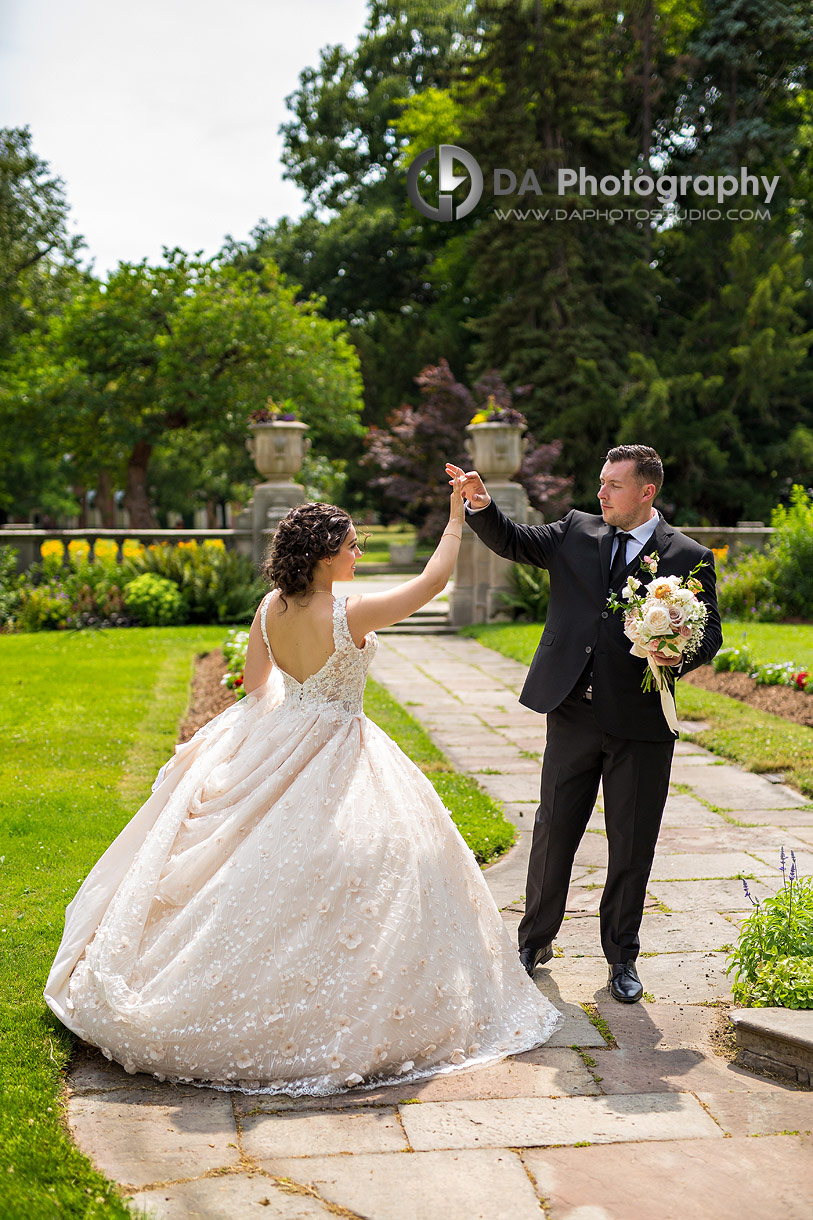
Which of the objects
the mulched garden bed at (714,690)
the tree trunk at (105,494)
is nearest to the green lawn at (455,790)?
the mulched garden bed at (714,690)

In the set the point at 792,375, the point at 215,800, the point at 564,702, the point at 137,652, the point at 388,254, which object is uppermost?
the point at 388,254

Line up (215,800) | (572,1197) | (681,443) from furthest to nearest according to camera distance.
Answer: (681,443)
(215,800)
(572,1197)

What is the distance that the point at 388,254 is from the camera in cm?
3409

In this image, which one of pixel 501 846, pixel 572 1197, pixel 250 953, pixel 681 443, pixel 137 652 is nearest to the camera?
pixel 572 1197

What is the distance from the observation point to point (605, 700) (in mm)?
3758

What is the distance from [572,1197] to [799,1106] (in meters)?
0.85

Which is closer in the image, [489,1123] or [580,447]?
[489,1123]

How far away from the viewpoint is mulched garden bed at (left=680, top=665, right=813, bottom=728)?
28.6ft

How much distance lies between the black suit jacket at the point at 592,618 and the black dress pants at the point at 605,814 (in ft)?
0.31

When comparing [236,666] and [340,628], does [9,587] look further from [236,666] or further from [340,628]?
[340,628]

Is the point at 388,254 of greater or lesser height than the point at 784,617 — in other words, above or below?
above

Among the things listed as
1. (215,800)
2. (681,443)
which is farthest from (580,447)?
(215,800)

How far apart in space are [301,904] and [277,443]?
42.4ft

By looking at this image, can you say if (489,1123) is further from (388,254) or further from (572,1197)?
(388,254)
